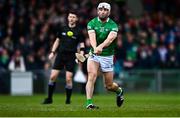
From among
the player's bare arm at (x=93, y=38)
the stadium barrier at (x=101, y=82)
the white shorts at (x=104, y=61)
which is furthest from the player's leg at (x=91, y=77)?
the stadium barrier at (x=101, y=82)

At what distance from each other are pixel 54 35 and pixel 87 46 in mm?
1896

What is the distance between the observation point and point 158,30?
35.0 metres

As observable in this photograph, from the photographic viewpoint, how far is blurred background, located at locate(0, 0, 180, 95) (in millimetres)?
30775

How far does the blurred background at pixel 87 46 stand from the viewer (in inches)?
1212

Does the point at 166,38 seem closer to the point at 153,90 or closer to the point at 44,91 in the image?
the point at 153,90

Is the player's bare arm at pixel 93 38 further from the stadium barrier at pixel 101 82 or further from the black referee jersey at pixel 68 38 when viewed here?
the stadium barrier at pixel 101 82

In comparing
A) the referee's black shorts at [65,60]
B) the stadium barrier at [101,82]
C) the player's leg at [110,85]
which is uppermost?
the referee's black shorts at [65,60]

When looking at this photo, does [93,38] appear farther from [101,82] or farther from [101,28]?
[101,82]

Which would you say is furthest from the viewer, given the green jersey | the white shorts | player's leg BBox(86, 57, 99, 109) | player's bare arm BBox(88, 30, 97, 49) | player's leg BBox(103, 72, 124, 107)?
player's leg BBox(103, 72, 124, 107)

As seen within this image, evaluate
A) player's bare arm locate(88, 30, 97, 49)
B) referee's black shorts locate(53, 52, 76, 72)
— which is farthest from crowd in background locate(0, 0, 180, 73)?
player's bare arm locate(88, 30, 97, 49)

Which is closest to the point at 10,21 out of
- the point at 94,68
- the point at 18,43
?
the point at 18,43

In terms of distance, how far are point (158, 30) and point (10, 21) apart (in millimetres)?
7530

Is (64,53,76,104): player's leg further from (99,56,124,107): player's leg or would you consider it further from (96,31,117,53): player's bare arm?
(96,31,117,53): player's bare arm

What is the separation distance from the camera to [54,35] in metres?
33.3
